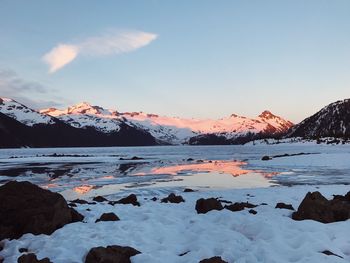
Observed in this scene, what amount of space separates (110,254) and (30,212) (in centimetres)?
491

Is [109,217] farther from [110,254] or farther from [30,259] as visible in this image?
[30,259]

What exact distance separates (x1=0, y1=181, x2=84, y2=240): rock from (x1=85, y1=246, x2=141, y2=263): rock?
3.43 metres

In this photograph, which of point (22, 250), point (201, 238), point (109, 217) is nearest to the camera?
point (22, 250)

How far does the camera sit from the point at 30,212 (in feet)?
51.6

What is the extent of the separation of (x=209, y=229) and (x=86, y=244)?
4.28 meters

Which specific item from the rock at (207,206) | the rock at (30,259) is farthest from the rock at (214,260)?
the rock at (207,206)

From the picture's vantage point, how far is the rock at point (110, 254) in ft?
39.6

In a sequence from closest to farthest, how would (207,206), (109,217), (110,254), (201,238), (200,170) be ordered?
(110,254)
(201,238)
(109,217)
(207,206)
(200,170)

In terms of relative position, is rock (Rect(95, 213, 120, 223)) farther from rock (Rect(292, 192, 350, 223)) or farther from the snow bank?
rock (Rect(292, 192, 350, 223))

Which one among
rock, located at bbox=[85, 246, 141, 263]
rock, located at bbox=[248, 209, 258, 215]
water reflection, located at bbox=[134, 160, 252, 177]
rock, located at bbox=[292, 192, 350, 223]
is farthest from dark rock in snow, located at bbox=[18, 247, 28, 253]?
water reflection, located at bbox=[134, 160, 252, 177]

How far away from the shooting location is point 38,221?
15.2 m

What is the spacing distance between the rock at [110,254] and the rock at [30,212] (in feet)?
11.2

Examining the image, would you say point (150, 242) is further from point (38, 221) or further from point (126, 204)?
point (126, 204)

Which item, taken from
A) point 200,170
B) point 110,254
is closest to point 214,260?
point 110,254
